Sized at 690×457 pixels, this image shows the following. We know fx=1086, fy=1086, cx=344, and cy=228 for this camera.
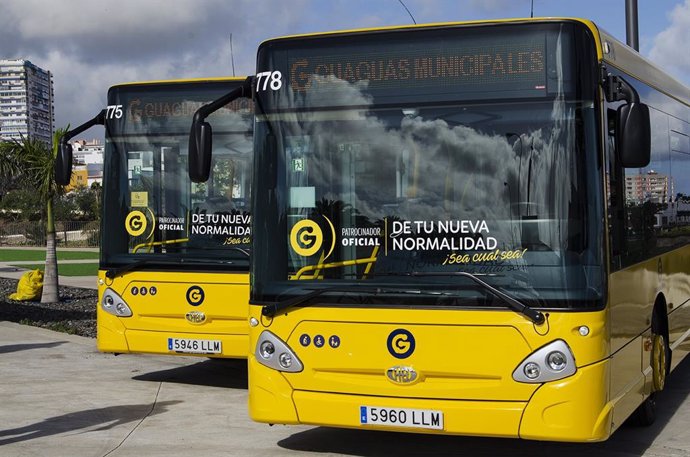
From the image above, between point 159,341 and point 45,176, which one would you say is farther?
point 45,176

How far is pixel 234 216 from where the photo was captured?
10586mm

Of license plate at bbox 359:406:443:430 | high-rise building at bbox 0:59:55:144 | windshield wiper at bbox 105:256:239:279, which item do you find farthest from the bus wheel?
high-rise building at bbox 0:59:55:144

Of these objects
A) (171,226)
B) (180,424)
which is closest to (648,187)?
(180,424)

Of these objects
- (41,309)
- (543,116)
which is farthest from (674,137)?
(41,309)

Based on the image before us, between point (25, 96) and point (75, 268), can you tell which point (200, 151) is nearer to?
point (75, 268)

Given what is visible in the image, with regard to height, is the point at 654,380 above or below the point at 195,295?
below

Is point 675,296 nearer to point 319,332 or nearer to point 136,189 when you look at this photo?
point 319,332

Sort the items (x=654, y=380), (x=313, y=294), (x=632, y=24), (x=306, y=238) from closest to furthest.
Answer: (x=313, y=294), (x=306, y=238), (x=654, y=380), (x=632, y=24)

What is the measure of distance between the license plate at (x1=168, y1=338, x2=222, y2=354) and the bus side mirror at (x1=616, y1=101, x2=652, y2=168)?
16.7 feet

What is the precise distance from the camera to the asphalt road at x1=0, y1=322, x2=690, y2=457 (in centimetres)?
780

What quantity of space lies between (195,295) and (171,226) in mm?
792

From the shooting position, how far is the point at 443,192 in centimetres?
668

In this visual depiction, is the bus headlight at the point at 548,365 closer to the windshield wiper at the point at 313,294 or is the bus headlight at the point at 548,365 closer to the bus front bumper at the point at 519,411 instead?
the bus front bumper at the point at 519,411

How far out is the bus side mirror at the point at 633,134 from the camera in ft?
21.0
